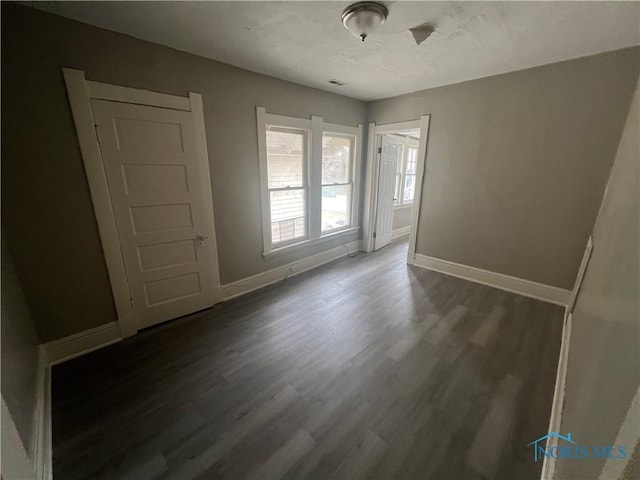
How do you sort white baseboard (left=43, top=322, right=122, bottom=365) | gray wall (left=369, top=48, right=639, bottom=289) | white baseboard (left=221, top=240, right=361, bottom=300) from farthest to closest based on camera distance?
1. white baseboard (left=221, top=240, right=361, bottom=300)
2. gray wall (left=369, top=48, right=639, bottom=289)
3. white baseboard (left=43, top=322, right=122, bottom=365)

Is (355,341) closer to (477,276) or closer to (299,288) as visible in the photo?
(299,288)

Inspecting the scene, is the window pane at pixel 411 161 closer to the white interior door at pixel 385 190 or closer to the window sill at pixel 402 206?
the window sill at pixel 402 206

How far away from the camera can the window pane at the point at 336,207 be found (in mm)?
4082

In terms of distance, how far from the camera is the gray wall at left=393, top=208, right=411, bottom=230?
554 centimetres

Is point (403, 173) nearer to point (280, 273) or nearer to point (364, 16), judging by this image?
point (280, 273)

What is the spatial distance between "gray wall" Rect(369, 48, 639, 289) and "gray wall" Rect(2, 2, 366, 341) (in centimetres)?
272

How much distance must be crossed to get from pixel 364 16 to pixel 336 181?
100 inches

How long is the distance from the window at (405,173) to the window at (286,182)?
2630 millimetres

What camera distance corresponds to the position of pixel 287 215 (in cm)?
352

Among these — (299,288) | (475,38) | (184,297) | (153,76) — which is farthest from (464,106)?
(184,297)

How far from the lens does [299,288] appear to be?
3.31m

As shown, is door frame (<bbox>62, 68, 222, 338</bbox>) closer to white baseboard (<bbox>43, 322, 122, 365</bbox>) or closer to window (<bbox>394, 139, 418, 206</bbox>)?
white baseboard (<bbox>43, 322, 122, 365</bbox>)

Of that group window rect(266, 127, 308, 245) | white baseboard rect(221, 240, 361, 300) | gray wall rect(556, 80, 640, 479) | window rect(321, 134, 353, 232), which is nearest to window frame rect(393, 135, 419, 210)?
window rect(321, 134, 353, 232)

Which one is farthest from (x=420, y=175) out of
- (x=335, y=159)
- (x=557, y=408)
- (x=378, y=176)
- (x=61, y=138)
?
(x=61, y=138)
